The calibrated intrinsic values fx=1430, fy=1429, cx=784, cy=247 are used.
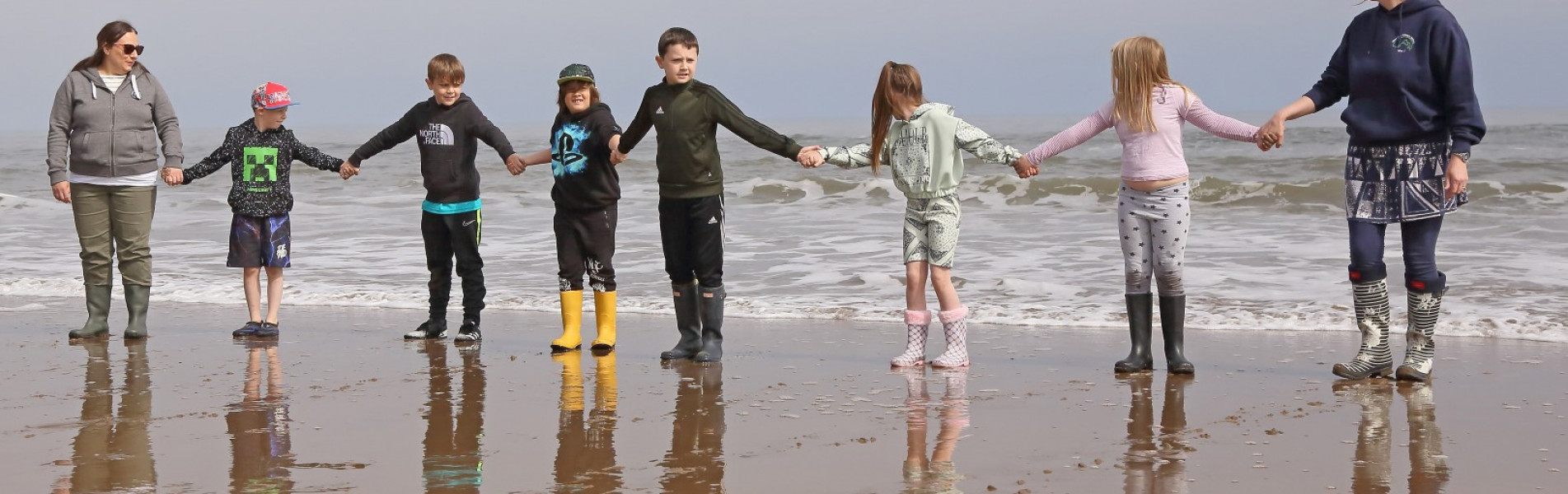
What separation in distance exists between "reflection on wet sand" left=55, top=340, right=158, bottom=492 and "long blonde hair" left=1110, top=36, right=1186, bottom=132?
363cm

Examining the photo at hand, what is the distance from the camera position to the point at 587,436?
14.5ft

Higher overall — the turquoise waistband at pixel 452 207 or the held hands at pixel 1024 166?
the held hands at pixel 1024 166

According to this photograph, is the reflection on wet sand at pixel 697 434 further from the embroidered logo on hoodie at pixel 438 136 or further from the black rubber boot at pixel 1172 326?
the black rubber boot at pixel 1172 326

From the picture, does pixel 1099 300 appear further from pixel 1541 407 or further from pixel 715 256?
pixel 1541 407

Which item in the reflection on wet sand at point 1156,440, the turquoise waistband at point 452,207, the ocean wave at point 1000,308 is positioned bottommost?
the reflection on wet sand at point 1156,440

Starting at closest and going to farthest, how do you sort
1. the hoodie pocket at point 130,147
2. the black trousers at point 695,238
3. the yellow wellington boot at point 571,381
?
the yellow wellington boot at point 571,381, the black trousers at point 695,238, the hoodie pocket at point 130,147

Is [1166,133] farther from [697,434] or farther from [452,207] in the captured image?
[452,207]

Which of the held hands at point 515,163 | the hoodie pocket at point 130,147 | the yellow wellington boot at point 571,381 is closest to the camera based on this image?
the yellow wellington boot at point 571,381

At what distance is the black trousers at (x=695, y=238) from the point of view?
6109 millimetres

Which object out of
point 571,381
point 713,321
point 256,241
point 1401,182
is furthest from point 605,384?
point 1401,182

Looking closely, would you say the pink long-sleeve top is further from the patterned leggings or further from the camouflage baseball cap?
the camouflage baseball cap

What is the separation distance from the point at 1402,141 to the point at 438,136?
4.20 metres

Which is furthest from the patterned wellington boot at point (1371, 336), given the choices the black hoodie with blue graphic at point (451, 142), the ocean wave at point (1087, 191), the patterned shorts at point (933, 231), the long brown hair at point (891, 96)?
the ocean wave at point (1087, 191)

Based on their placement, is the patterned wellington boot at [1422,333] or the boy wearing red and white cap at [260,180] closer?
the patterned wellington boot at [1422,333]
